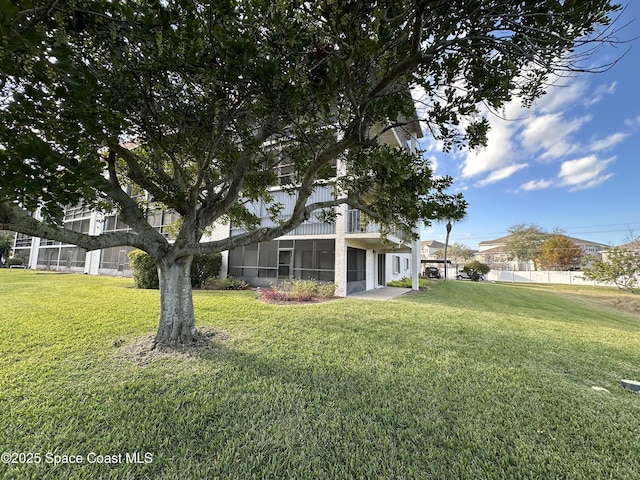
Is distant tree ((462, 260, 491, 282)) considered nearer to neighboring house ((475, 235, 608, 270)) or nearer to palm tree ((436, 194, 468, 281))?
neighboring house ((475, 235, 608, 270))

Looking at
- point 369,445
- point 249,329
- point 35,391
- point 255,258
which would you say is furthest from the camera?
point 255,258

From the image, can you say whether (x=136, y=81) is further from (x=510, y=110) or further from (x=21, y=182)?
(x=510, y=110)

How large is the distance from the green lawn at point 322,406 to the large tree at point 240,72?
79.9 inches

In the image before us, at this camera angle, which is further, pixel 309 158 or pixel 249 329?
pixel 249 329

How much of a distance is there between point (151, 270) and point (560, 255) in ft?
148

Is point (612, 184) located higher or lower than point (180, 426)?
higher

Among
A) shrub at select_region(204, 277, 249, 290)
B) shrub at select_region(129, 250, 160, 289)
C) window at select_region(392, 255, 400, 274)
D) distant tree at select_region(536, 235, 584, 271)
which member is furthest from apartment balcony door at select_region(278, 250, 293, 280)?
distant tree at select_region(536, 235, 584, 271)

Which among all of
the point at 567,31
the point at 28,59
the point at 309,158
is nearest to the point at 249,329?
the point at 309,158

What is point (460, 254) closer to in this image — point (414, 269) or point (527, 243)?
point (527, 243)

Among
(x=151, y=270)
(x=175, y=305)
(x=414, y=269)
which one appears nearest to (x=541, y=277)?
(x=414, y=269)

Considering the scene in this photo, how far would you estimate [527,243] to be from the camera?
39438 millimetres

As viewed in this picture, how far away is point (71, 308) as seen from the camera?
25.9 ft

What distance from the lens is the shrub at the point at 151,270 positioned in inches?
518

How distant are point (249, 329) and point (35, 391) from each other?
11.4ft
